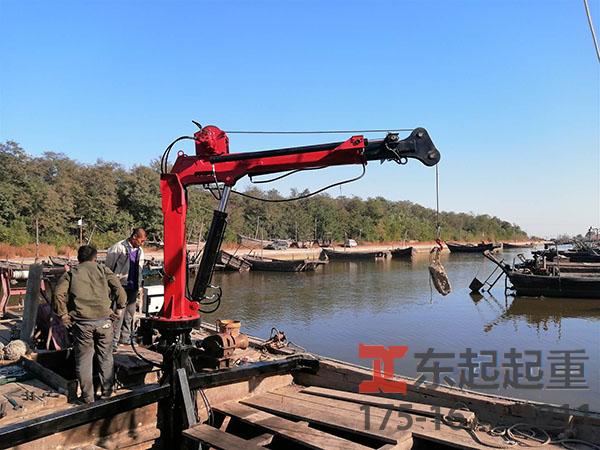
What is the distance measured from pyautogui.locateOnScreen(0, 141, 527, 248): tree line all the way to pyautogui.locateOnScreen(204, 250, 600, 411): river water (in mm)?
7323

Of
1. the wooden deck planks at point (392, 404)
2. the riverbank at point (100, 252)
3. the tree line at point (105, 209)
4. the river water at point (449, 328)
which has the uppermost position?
the tree line at point (105, 209)

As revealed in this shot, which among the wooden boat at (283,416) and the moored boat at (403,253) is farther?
the moored boat at (403,253)

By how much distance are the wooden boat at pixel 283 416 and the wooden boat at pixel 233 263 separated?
25749 mm

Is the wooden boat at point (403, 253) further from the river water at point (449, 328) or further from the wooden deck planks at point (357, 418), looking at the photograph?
the wooden deck planks at point (357, 418)

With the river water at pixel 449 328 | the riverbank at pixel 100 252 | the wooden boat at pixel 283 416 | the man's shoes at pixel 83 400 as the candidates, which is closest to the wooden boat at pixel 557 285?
the river water at pixel 449 328

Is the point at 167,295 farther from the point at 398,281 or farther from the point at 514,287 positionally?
the point at 398,281

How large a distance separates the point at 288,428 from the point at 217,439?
0.76 meters

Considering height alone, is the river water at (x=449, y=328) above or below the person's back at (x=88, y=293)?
below

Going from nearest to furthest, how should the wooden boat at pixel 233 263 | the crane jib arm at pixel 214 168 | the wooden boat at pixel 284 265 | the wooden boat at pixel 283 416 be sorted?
1. the wooden boat at pixel 283 416
2. the crane jib arm at pixel 214 168
3. the wooden boat at pixel 284 265
4. the wooden boat at pixel 233 263

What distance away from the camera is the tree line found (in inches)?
1221

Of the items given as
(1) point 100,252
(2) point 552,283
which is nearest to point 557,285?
(2) point 552,283

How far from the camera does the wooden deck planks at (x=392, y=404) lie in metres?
4.08

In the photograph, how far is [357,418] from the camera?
414 centimetres

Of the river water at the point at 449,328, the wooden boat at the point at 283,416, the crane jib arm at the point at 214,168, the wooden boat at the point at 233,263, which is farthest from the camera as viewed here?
the wooden boat at the point at 233,263
